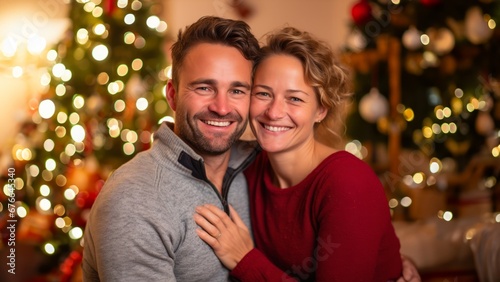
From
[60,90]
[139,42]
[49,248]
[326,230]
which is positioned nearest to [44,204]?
[49,248]

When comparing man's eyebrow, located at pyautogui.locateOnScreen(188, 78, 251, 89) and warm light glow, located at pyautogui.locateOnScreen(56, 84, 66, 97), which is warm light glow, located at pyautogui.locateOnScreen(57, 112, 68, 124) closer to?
warm light glow, located at pyautogui.locateOnScreen(56, 84, 66, 97)

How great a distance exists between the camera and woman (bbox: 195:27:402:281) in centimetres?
178

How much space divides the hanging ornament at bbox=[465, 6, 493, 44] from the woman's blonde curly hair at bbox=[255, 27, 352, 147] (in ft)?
6.13

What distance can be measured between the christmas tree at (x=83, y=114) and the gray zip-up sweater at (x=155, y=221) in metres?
1.95

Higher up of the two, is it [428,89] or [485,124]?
[428,89]

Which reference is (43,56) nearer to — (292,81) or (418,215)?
(292,81)

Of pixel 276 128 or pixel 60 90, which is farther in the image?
pixel 60 90

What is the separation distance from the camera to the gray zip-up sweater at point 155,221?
5.35 ft

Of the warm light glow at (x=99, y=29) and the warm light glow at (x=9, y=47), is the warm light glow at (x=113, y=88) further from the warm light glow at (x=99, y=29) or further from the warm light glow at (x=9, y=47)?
the warm light glow at (x=9, y=47)

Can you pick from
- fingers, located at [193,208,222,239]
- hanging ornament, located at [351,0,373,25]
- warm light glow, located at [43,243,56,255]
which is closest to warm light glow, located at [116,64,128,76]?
warm light glow, located at [43,243,56,255]

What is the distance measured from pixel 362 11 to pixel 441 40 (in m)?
0.55

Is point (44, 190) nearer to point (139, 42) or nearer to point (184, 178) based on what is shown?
point (139, 42)

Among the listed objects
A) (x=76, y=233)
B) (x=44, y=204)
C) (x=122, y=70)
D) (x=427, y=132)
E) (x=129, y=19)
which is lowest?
(x=76, y=233)

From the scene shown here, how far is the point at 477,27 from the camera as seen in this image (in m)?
3.63
